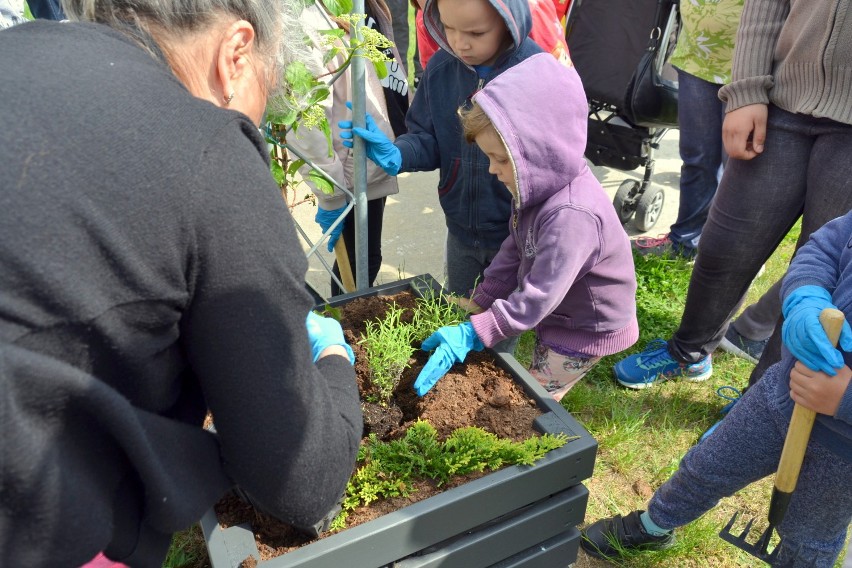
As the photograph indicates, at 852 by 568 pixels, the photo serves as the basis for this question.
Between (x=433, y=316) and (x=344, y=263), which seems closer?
(x=433, y=316)

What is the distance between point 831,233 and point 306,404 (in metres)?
1.47

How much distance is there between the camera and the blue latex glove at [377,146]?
217 cm

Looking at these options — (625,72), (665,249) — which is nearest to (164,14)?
(625,72)

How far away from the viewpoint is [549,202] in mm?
1824

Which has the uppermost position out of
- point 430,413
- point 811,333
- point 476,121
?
point 476,121

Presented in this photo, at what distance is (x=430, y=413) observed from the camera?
1628 mm

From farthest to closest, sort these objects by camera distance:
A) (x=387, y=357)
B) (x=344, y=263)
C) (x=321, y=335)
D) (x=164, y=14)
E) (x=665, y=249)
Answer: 1. (x=665, y=249)
2. (x=344, y=263)
3. (x=387, y=357)
4. (x=321, y=335)
5. (x=164, y=14)

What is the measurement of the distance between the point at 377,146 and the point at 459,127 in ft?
1.09

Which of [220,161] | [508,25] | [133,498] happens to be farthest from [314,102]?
[133,498]

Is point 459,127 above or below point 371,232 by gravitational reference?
above

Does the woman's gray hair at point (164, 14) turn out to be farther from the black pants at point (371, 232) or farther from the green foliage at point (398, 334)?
the black pants at point (371, 232)

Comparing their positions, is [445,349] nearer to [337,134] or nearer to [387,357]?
[387,357]

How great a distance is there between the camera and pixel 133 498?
92 centimetres

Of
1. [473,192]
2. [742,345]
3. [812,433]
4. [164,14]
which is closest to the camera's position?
[164,14]
